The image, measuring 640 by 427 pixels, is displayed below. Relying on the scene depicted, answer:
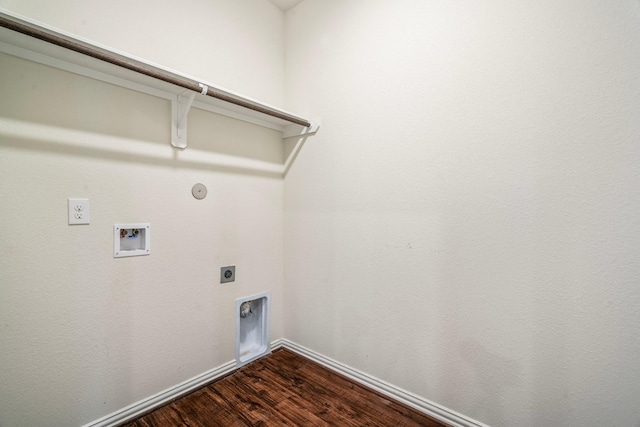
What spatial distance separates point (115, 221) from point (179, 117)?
0.62m

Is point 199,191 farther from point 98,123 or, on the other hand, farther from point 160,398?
point 160,398

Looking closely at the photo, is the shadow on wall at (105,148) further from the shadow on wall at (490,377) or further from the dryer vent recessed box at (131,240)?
the shadow on wall at (490,377)

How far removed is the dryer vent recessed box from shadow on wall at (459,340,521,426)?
1.66 metres

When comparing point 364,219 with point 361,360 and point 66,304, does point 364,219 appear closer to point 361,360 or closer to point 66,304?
point 361,360

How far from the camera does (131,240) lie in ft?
4.35

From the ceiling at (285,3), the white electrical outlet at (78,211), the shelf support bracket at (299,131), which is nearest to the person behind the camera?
the white electrical outlet at (78,211)

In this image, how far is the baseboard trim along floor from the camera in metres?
1.25

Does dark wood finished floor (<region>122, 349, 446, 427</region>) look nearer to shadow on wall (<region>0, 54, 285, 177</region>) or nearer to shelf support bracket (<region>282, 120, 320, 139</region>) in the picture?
shadow on wall (<region>0, 54, 285, 177</region>)

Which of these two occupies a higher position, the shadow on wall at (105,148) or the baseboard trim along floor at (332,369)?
the shadow on wall at (105,148)

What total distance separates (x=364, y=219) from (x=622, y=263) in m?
1.05

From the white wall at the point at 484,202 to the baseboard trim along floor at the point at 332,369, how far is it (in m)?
0.05

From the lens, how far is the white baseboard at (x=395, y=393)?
4.15ft

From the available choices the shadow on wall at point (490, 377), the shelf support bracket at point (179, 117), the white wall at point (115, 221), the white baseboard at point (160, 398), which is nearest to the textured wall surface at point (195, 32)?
the white wall at point (115, 221)

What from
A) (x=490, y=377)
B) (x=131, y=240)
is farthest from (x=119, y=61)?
(x=490, y=377)
